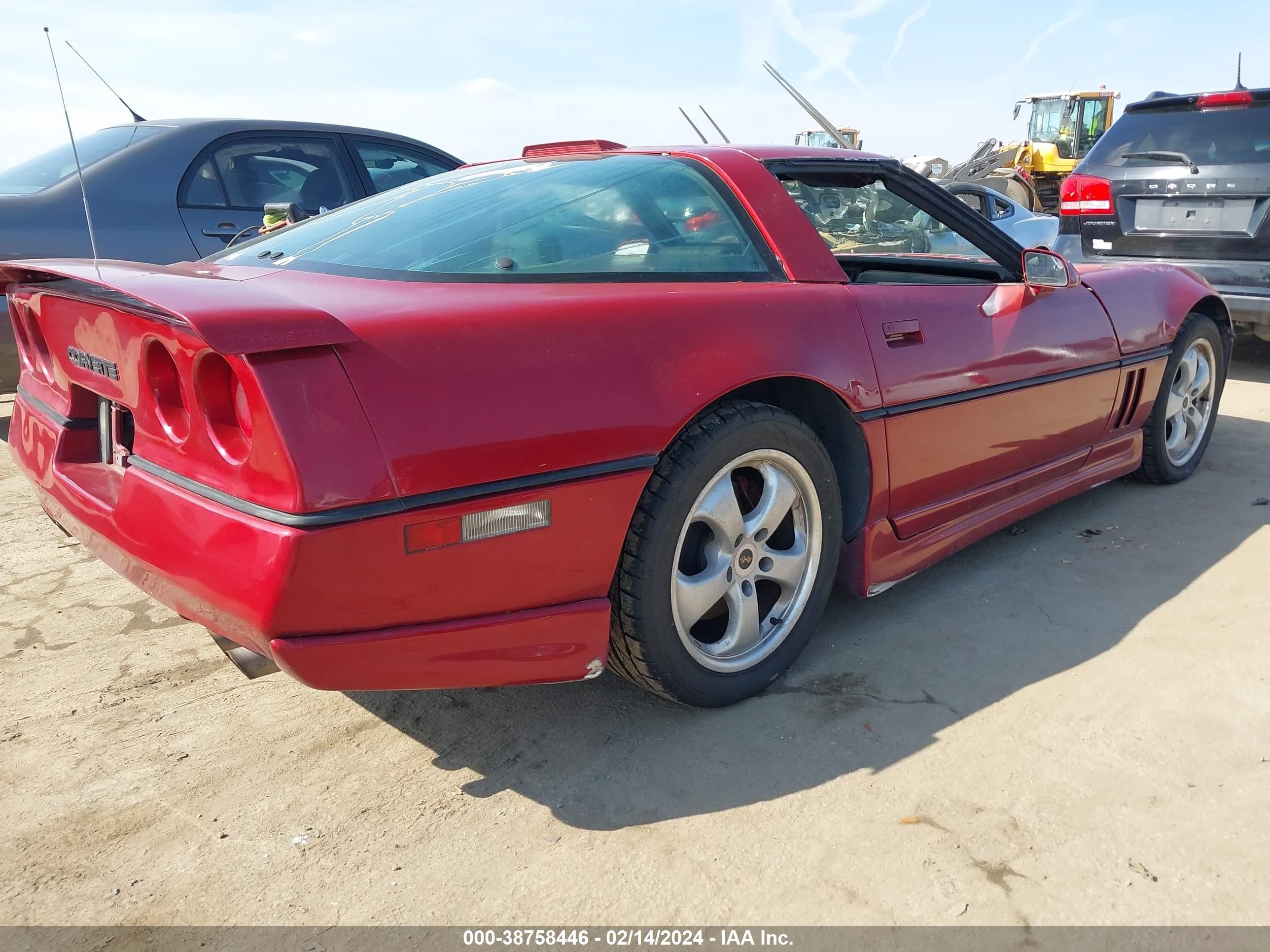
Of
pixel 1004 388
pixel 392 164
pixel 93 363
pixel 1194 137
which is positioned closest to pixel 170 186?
pixel 392 164

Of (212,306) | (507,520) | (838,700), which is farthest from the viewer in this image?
(838,700)

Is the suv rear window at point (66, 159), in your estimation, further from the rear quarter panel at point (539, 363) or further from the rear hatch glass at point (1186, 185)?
the rear hatch glass at point (1186, 185)

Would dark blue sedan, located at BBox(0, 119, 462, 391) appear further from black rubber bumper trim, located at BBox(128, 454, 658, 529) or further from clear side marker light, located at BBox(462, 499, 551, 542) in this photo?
clear side marker light, located at BBox(462, 499, 551, 542)

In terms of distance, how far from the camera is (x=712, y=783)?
2117 mm

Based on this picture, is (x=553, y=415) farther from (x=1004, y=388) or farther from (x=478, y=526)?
(x=1004, y=388)

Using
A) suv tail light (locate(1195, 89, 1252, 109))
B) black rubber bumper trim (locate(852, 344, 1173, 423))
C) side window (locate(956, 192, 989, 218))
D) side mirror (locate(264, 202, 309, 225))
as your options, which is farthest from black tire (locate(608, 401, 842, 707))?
side window (locate(956, 192, 989, 218))

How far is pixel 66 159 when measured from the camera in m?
4.94

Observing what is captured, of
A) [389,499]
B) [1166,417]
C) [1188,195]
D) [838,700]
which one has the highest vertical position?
[1188,195]

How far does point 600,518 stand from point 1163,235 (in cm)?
519

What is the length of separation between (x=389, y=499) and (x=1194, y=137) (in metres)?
5.86

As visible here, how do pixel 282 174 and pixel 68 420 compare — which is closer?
pixel 68 420

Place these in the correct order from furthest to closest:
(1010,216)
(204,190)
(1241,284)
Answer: (1010,216) → (1241,284) → (204,190)

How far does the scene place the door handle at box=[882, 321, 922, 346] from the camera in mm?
2631

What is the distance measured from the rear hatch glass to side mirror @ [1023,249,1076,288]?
3.34 metres
